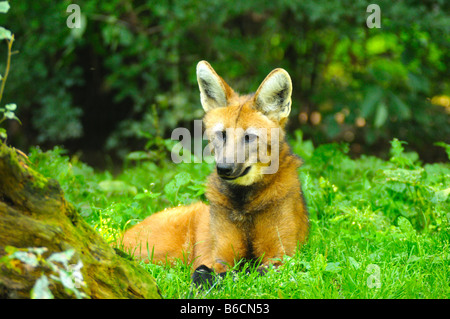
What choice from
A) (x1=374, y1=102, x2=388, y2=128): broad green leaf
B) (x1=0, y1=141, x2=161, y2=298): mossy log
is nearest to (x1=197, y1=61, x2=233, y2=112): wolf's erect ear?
(x1=0, y1=141, x2=161, y2=298): mossy log

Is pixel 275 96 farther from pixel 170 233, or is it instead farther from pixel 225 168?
pixel 170 233

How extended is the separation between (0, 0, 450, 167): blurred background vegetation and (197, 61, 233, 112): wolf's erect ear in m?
2.93

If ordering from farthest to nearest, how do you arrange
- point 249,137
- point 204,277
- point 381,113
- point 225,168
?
point 381,113
point 249,137
point 225,168
point 204,277

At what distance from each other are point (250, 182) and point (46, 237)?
4.93 ft

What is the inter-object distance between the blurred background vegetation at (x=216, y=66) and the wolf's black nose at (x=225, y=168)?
3392 mm

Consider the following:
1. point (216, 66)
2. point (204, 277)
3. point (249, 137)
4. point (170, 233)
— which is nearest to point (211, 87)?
point (249, 137)

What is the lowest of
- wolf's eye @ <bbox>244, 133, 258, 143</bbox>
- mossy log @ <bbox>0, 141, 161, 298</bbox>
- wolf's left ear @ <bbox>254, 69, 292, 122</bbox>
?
mossy log @ <bbox>0, 141, 161, 298</bbox>

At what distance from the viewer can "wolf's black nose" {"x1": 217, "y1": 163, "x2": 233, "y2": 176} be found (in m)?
2.89

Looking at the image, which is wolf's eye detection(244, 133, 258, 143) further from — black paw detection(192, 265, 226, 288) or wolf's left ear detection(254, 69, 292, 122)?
black paw detection(192, 265, 226, 288)

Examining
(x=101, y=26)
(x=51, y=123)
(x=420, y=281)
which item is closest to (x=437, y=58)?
(x=101, y=26)

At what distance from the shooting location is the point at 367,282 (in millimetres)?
2529

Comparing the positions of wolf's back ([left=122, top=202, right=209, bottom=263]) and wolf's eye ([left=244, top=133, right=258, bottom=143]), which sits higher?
wolf's eye ([left=244, top=133, right=258, bottom=143])

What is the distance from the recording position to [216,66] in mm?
7121
